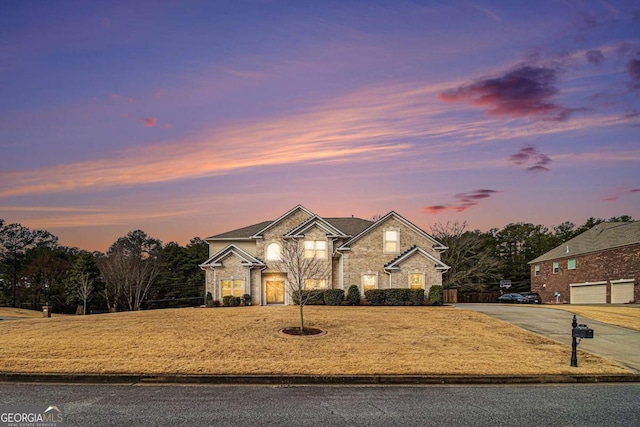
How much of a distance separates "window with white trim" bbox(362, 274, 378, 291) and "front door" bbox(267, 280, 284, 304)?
6.67 meters

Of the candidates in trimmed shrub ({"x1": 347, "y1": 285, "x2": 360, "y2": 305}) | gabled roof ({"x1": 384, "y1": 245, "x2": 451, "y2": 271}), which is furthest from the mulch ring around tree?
gabled roof ({"x1": 384, "y1": 245, "x2": 451, "y2": 271})

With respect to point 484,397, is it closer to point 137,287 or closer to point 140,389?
point 140,389

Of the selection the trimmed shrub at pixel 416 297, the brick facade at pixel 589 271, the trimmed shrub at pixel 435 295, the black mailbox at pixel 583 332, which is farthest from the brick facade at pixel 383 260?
the black mailbox at pixel 583 332

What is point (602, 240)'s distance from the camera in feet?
159

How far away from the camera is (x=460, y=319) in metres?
25.2

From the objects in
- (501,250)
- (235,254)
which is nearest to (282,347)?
(235,254)

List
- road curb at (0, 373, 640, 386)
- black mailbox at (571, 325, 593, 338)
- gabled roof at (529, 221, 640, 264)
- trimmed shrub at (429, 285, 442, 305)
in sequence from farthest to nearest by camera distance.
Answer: gabled roof at (529, 221, 640, 264)
trimmed shrub at (429, 285, 442, 305)
black mailbox at (571, 325, 593, 338)
road curb at (0, 373, 640, 386)

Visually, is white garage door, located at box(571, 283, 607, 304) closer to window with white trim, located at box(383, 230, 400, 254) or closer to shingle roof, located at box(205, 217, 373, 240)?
window with white trim, located at box(383, 230, 400, 254)

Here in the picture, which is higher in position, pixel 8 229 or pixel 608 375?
pixel 8 229

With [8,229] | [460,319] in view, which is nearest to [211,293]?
[460,319]

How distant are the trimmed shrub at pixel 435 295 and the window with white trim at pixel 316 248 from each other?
27.9ft

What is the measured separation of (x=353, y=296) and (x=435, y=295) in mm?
5872

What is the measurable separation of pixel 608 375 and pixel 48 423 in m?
14.1

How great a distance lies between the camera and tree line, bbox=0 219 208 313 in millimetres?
58312
